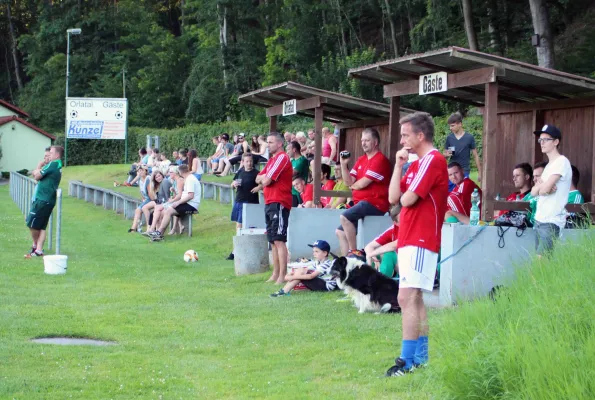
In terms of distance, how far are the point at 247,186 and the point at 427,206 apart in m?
10.1

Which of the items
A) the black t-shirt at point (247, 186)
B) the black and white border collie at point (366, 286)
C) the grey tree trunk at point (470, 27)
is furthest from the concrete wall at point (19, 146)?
the black and white border collie at point (366, 286)

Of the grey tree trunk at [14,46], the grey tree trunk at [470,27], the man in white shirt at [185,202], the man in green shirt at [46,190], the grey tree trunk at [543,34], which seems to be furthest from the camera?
the grey tree trunk at [14,46]

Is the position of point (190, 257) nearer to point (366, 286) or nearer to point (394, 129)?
point (394, 129)

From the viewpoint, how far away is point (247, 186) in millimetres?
17094

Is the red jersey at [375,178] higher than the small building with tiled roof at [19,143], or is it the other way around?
the small building with tiled roof at [19,143]

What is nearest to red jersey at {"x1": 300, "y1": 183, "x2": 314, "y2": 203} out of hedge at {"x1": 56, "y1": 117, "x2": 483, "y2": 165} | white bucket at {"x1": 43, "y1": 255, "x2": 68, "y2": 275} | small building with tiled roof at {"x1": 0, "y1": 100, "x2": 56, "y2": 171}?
white bucket at {"x1": 43, "y1": 255, "x2": 68, "y2": 275}

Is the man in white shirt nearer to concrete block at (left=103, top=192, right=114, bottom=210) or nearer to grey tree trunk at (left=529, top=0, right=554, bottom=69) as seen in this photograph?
concrete block at (left=103, top=192, right=114, bottom=210)

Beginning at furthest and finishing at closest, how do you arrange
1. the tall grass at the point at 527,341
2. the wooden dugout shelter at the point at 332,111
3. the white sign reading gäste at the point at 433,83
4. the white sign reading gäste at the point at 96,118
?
1. the white sign reading gäste at the point at 96,118
2. the wooden dugout shelter at the point at 332,111
3. the white sign reading gäste at the point at 433,83
4. the tall grass at the point at 527,341

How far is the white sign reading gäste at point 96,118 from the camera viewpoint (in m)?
53.3

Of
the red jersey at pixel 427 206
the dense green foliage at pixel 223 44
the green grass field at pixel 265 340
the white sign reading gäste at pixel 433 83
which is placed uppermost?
the dense green foliage at pixel 223 44

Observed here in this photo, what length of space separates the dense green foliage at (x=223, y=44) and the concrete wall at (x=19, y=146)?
8986 millimetres

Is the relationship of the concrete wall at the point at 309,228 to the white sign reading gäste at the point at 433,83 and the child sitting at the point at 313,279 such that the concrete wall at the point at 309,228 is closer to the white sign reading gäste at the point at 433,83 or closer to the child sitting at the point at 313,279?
the child sitting at the point at 313,279

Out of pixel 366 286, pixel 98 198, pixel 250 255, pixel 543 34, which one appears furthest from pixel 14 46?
pixel 366 286

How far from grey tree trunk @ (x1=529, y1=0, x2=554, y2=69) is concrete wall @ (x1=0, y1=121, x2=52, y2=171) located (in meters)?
41.2
